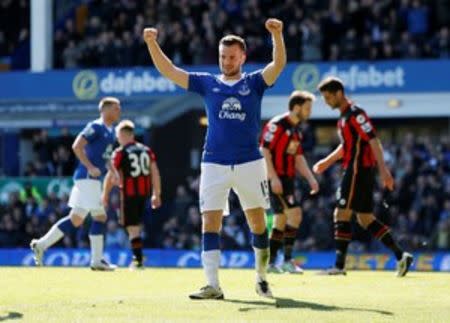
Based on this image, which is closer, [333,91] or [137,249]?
[333,91]

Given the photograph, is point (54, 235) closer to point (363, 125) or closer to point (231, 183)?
point (363, 125)

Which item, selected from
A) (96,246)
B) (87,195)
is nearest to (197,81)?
(87,195)

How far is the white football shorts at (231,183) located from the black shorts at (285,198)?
17.4 feet

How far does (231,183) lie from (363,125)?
4.00m

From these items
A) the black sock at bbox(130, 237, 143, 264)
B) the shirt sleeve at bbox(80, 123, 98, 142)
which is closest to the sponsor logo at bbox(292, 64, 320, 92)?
the black sock at bbox(130, 237, 143, 264)

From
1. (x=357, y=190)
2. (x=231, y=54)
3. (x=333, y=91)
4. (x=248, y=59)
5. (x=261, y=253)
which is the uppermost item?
(x=248, y=59)

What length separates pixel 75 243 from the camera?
29.8 m

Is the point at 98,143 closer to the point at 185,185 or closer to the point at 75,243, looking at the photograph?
the point at 75,243

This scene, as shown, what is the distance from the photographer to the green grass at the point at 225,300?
10.1 metres

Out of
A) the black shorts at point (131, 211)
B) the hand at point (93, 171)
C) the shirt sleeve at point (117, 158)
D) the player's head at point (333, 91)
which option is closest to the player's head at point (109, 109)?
the hand at point (93, 171)

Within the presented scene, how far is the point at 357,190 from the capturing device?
51.3 ft

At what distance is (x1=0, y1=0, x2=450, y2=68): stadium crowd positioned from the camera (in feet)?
104

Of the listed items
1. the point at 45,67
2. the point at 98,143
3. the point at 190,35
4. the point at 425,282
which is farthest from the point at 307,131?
the point at 425,282

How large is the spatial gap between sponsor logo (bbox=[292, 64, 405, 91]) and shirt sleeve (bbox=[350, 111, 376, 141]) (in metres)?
16.0
